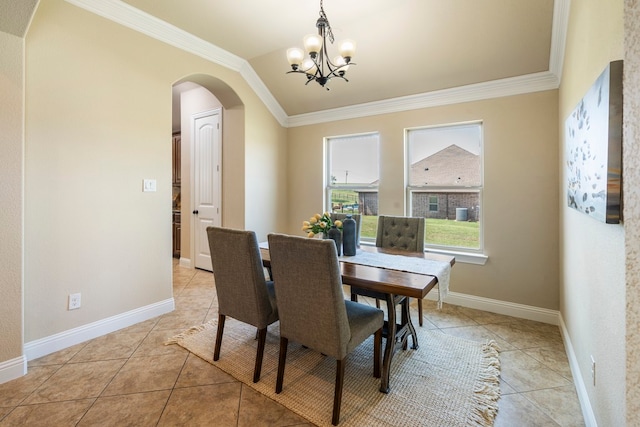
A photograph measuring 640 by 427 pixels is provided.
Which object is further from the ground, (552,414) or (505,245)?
(505,245)

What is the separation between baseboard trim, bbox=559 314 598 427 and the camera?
5.22 ft

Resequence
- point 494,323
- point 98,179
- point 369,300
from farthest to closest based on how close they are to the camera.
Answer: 1. point 369,300
2. point 494,323
3. point 98,179

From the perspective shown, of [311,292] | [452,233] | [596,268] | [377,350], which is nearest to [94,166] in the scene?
[311,292]

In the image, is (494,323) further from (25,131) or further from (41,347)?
(25,131)

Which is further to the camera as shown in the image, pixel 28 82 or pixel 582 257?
pixel 28 82

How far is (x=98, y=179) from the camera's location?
8.48 feet

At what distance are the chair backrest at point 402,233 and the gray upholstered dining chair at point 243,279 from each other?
1.39m

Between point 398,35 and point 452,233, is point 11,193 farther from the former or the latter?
point 452,233

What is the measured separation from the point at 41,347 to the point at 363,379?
2.37 m

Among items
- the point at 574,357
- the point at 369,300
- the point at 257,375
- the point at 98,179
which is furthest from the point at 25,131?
the point at 574,357

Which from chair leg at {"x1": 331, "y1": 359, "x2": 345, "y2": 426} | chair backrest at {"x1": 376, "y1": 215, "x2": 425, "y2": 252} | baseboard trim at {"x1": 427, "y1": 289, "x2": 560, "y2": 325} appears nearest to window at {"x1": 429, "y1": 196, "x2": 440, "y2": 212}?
chair backrest at {"x1": 376, "y1": 215, "x2": 425, "y2": 252}

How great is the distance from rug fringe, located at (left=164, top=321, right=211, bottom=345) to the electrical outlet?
77 cm

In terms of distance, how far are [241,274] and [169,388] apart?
2.72ft

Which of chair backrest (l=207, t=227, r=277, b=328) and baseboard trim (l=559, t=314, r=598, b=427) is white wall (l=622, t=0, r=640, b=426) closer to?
baseboard trim (l=559, t=314, r=598, b=427)
